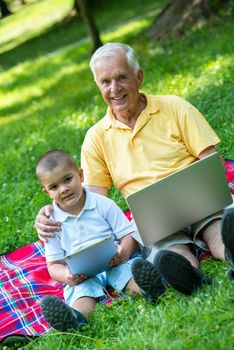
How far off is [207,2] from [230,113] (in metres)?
5.77

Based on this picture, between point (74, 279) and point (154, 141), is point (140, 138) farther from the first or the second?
point (74, 279)

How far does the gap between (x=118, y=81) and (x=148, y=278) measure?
138cm

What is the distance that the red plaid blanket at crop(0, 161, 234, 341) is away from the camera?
426 cm

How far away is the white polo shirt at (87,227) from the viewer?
166 inches

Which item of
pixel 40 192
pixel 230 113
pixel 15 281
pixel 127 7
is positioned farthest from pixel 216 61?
pixel 127 7

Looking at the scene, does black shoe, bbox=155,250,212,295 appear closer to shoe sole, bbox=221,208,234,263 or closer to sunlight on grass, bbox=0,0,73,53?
shoe sole, bbox=221,208,234,263

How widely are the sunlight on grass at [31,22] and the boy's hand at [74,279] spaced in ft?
65.7

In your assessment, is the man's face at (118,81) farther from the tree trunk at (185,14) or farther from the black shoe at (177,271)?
the tree trunk at (185,14)

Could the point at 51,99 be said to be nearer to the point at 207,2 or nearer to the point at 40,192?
the point at 207,2

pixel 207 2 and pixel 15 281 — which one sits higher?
pixel 207 2

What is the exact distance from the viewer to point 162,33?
1223cm

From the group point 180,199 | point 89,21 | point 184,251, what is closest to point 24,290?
point 184,251

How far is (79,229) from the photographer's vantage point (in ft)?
13.9

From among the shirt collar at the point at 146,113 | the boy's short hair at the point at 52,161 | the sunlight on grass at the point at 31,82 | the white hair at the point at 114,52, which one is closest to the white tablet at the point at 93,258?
the boy's short hair at the point at 52,161
